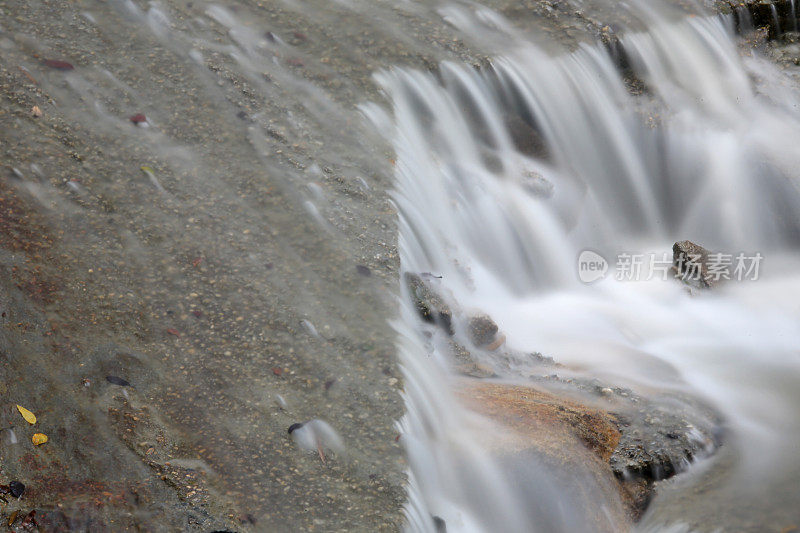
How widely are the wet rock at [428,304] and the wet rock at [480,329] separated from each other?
20cm

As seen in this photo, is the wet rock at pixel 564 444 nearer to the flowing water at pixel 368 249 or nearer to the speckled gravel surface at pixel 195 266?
the flowing water at pixel 368 249

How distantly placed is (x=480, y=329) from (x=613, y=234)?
2.37 m

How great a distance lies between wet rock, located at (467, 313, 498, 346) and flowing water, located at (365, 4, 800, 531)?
112mm

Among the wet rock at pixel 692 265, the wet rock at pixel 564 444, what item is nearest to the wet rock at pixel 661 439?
the wet rock at pixel 564 444

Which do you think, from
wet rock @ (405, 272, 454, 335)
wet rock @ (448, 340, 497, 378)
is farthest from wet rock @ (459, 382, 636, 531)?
wet rock @ (405, 272, 454, 335)

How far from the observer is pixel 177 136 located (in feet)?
18.0

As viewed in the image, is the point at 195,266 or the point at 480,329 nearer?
the point at 195,266

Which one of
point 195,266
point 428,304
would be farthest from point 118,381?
point 428,304

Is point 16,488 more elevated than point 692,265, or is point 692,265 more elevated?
point 692,265

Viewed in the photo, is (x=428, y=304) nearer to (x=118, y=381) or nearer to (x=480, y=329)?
(x=480, y=329)

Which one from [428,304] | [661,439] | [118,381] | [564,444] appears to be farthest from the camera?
[428,304]

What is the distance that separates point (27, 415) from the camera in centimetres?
354

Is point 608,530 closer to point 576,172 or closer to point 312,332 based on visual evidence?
point 312,332

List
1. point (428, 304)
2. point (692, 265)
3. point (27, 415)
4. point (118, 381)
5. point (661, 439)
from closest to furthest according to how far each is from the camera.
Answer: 1. point (27, 415)
2. point (118, 381)
3. point (661, 439)
4. point (428, 304)
5. point (692, 265)
